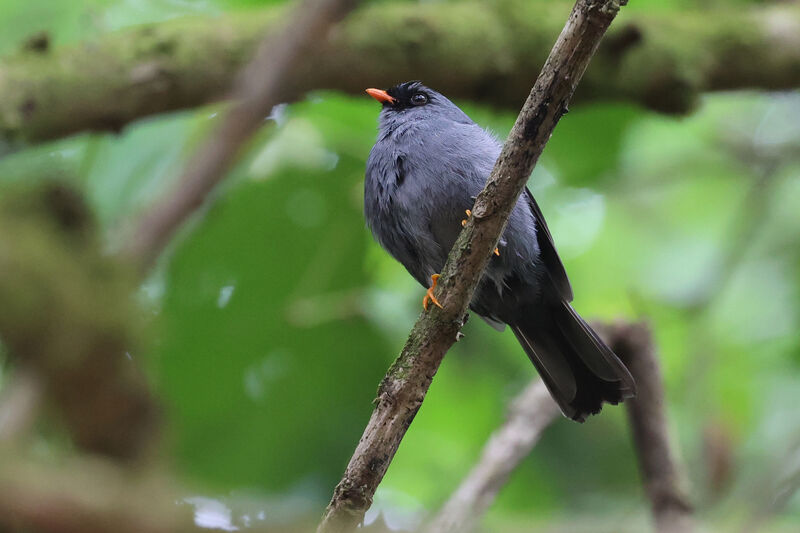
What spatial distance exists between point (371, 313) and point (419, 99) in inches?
52.6

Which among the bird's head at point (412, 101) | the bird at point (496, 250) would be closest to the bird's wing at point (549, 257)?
the bird at point (496, 250)

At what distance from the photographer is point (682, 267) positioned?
6.72 metres

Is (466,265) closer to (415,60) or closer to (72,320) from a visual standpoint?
(72,320)

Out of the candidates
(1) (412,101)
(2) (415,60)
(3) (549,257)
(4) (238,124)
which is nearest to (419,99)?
(1) (412,101)

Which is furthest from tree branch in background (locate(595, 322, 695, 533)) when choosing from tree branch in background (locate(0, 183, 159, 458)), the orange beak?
tree branch in background (locate(0, 183, 159, 458))

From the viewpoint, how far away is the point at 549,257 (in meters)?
4.30

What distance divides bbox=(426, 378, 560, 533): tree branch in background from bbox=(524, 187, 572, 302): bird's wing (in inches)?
19.3

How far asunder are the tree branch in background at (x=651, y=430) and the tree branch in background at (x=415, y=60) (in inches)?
66.4

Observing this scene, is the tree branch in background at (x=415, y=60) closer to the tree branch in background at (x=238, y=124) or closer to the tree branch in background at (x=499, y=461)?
the tree branch in background at (x=499, y=461)

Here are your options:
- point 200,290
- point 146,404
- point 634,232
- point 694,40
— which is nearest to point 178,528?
point 146,404

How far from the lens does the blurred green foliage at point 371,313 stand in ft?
17.3

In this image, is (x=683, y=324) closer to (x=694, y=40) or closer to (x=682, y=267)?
(x=682, y=267)

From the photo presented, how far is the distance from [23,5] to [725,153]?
16.0ft

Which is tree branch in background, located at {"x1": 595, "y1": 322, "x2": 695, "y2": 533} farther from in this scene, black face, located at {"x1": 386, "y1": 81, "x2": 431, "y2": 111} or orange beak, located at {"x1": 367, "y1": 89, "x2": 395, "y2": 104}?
orange beak, located at {"x1": 367, "y1": 89, "x2": 395, "y2": 104}
